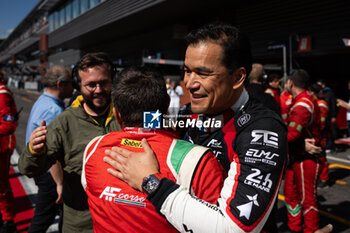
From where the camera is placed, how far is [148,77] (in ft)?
4.56

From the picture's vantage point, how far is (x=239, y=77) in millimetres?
1438

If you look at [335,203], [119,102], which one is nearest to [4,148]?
[119,102]

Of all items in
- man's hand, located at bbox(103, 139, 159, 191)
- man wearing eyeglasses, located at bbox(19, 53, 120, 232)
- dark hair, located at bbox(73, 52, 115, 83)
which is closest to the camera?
man's hand, located at bbox(103, 139, 159, 191)

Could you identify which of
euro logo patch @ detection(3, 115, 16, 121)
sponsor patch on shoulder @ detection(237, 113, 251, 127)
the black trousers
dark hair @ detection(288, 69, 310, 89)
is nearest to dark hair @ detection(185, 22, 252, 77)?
sponsor patch on shoulder @ detection(237, 113, 251, 127)

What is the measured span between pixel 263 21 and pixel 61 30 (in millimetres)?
20265

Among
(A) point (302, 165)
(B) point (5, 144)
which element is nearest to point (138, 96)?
(A) point (302, 165)

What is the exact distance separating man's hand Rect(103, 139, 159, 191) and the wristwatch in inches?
0.7

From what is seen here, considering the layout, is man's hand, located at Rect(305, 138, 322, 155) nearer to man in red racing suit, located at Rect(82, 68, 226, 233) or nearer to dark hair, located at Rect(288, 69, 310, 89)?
dark hair, located at Rect(288, 69, 310, 89)

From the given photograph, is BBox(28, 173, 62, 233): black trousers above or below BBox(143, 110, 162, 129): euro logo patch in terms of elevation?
below

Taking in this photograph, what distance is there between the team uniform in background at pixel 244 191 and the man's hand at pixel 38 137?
41.8 inches

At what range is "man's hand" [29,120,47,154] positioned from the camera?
1.84 m

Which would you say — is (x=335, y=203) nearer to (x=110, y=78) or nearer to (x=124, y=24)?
(x=110, y=78)

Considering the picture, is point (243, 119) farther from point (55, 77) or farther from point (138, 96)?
point (55, 77)

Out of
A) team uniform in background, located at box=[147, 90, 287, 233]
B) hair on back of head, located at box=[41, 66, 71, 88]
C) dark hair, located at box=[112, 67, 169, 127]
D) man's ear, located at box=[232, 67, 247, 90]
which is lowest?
team uniform in background, located at box=[147, 90, 287, 233]
